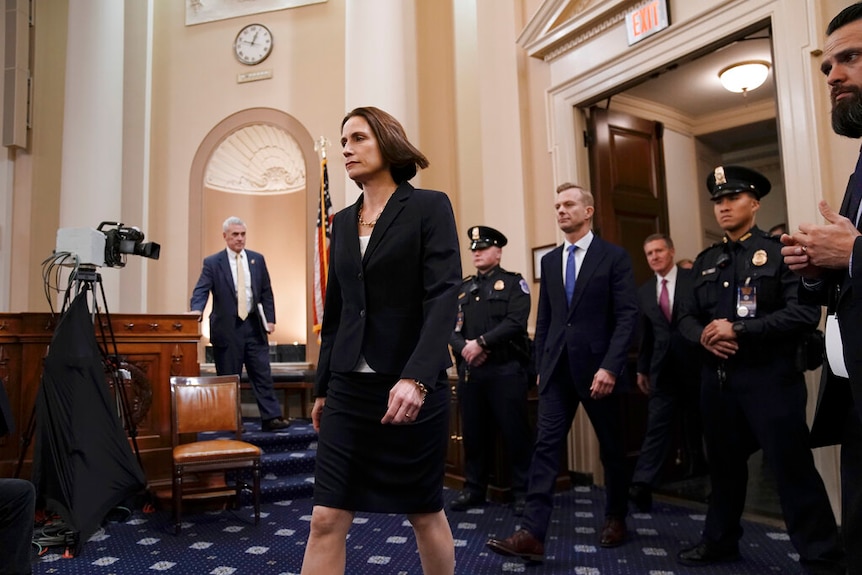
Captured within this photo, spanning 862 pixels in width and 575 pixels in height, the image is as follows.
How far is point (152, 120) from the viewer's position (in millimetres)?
7711

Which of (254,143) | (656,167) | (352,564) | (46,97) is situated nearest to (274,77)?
(254,143)

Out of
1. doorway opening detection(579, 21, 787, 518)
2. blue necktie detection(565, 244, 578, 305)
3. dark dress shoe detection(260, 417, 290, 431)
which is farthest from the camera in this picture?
dark dress shoe detection(260, 417, 290, 431)

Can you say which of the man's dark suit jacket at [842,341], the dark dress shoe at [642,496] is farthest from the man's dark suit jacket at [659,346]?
the man's dark suit jacket at [842,341]

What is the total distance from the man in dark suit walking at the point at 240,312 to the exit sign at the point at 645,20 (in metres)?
3.16

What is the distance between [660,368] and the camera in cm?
398

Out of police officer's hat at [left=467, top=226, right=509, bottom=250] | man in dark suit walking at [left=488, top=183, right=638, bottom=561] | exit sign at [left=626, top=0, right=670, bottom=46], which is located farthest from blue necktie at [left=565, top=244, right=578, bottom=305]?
exit sign at [left=626, top=0, right=670, bottom=46]

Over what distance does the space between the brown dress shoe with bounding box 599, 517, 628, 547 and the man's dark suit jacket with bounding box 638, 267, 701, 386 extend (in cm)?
111

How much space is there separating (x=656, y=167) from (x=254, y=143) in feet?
16.3

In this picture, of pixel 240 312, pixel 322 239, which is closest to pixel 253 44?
pixel 322 239

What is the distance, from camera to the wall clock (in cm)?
768

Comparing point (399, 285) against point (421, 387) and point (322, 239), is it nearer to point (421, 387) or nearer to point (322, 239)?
point (421, 387)

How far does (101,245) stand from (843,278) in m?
3.56

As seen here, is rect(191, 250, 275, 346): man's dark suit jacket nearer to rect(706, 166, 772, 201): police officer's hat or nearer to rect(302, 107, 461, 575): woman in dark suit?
rect(302, 107, 461, 575): woman in dark suit

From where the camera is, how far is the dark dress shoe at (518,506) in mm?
3731
